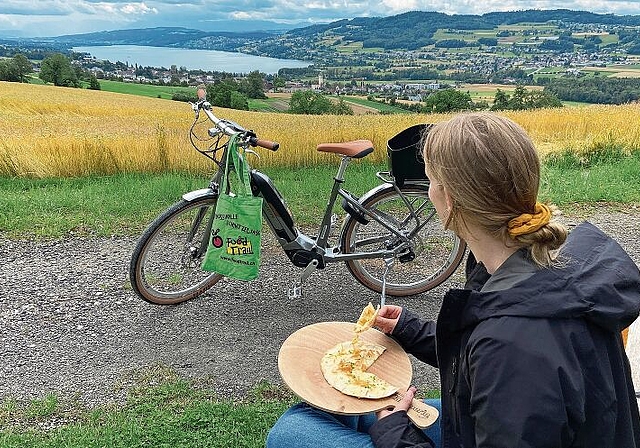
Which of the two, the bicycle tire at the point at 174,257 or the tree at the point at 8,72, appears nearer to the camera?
the bicycle tire at the point at 174,257

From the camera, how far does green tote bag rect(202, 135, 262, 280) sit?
356cm

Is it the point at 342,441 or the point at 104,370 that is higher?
the point at 342,441

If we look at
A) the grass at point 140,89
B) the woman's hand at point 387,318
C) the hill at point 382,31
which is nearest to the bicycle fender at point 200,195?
the woman's hand at point 387,318

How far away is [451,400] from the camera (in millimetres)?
1546

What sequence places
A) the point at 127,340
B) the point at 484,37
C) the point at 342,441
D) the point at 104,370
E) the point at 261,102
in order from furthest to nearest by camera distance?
the point at 484,37 → the point at 261,102 → the point at 127,340 → the point at 104,370 → the point at 342,441

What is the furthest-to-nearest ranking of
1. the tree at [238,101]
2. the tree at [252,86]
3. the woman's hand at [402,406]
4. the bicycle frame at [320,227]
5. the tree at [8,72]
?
the tree at [8,72] < the tree at [252,86] < the tree at [238,101] < the bicycle frame at [320,227] < the woman's hand at [402,406]

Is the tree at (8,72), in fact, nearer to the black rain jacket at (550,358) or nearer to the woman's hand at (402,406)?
the woman's hand at (402,406)

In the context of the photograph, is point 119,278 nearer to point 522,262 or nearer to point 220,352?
point 220,352

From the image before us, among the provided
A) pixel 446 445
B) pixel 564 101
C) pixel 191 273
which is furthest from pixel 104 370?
pixel 564 101

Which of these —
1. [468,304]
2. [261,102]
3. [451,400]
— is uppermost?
[468,304]

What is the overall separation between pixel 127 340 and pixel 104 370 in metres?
0.34

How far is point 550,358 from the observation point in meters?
1.23

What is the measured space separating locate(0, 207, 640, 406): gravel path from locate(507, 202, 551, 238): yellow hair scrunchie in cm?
207

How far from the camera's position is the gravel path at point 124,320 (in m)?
3.33
